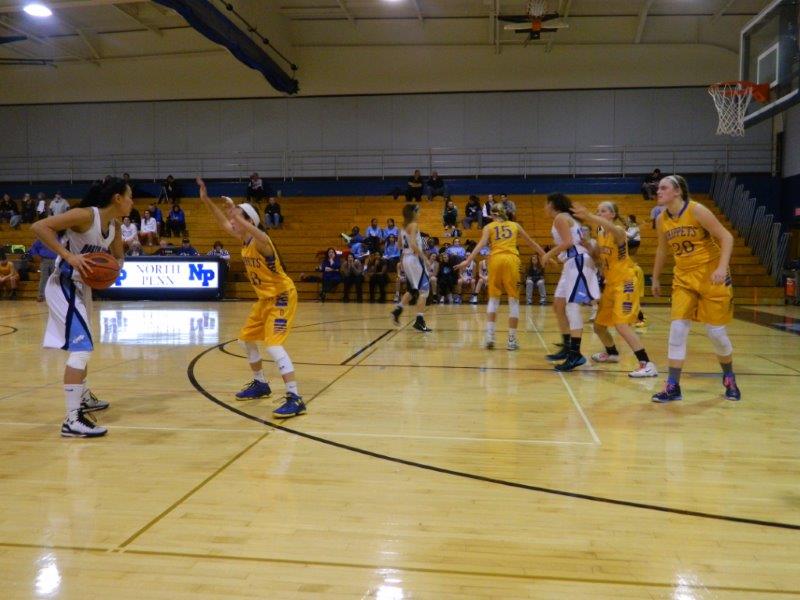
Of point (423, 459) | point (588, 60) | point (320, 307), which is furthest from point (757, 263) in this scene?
point (423, 459)

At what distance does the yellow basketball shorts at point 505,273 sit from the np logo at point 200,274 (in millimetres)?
12024

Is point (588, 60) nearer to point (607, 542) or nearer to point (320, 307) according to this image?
point (320, 307)

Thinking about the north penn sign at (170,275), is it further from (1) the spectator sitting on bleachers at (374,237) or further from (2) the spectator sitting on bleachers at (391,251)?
(2) the spectator sitting on bleachers at (391,251)

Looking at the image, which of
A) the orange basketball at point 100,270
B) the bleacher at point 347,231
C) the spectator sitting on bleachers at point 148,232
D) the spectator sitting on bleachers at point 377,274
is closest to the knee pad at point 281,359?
the orange basketball at point 100,270

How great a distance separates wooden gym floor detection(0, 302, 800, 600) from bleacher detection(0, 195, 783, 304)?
503 inches

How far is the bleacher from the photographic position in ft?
62.1

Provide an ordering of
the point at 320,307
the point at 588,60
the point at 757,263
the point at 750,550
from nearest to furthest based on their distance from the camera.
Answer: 1. the point at 750,550
2. the point at 320,307
3. the point at 757,263
4. the point at 588,60

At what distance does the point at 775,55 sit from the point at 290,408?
11.0m

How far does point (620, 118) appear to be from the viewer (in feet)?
80.8

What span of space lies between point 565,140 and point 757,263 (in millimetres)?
8878

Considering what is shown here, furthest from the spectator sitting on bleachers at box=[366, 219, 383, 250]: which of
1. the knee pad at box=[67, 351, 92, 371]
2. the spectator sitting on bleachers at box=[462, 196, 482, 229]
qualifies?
the knee pad at box=[67, 351, 92, 371]

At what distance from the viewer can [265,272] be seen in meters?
5.22

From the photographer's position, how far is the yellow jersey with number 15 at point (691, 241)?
18.0 feet

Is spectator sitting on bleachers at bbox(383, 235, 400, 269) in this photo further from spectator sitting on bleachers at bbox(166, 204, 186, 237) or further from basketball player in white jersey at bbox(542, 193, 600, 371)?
basketball player in white jersey at bbox(542, 193, 600, 371)
